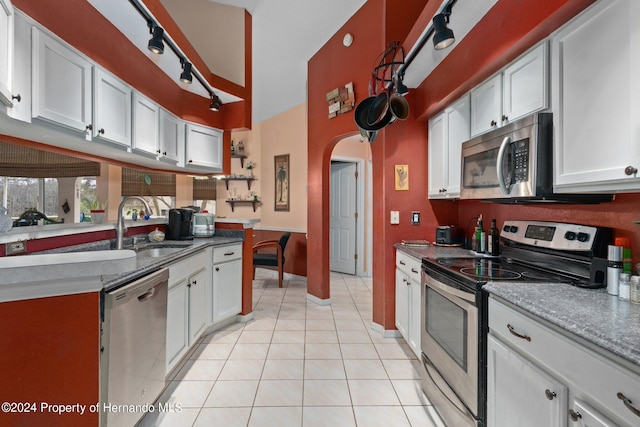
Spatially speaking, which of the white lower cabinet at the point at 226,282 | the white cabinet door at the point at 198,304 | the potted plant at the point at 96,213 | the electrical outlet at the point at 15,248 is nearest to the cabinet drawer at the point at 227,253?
the white lower cabinet at the point at 226,282

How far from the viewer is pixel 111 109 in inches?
83.6

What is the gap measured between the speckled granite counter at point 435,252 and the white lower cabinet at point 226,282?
1687 mm

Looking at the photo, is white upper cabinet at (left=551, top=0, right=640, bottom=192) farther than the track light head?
No

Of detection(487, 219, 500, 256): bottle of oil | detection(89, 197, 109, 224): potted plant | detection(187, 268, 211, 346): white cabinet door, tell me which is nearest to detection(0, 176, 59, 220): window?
detection(89, 197, 109, 224): potted plant

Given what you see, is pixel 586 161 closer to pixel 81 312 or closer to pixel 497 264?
pixel 497 264

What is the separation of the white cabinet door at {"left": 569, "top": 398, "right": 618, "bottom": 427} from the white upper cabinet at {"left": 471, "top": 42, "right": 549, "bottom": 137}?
51.8 inches

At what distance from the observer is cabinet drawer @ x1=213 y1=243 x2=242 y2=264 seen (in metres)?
2.95

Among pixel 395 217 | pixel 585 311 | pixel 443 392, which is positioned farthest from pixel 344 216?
pixel 585 311

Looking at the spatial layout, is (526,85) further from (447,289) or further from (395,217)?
(395,217)

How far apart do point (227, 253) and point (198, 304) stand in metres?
0.60

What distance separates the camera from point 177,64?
2781 millimetres

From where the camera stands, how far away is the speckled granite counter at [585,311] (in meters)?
0.84

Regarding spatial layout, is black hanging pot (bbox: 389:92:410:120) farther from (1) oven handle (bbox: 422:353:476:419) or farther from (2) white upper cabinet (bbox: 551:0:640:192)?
(1) oven handle (bbox: 422:353:476:419)

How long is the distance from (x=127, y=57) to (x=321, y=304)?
10.8 feet
